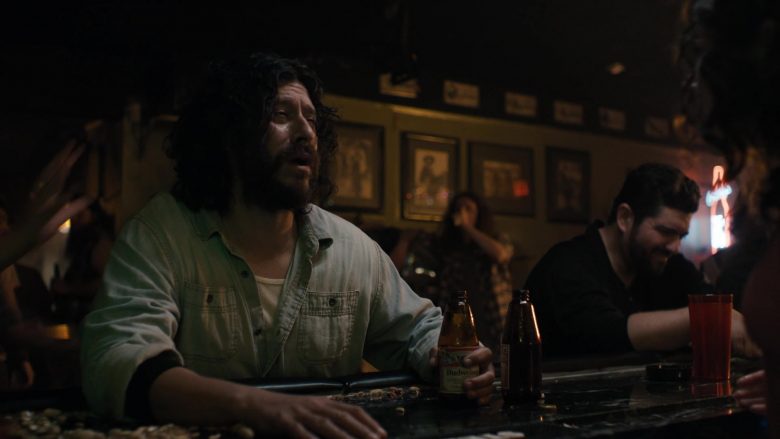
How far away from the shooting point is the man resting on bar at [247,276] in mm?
1554

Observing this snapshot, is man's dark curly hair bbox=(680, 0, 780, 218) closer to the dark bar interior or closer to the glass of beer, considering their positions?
the dark bar interior

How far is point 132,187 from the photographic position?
4102 mm

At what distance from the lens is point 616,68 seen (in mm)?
5582

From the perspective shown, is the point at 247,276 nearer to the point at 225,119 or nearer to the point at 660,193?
the point at 225,119

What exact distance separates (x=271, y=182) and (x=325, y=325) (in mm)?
392

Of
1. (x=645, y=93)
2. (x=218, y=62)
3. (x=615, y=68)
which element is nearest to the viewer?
(x=218, y=62)

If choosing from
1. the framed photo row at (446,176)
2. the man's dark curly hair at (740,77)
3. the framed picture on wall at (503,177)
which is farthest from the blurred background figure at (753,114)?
the framed picture on wall at (503,177)

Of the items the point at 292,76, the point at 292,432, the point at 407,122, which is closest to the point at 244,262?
the point at 292,76

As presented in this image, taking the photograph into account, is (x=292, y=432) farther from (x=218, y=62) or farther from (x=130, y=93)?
(x=130, y=93)

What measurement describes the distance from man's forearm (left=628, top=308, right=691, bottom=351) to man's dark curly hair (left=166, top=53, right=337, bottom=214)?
109cm

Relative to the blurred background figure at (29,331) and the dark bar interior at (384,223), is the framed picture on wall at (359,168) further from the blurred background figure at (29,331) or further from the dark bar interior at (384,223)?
the blurred background figure at (29,331)

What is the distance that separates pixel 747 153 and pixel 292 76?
1436mm

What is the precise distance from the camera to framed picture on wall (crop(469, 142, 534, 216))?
5.43m

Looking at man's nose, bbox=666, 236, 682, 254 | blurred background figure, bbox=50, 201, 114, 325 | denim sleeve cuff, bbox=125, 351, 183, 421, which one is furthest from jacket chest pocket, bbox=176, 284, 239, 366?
blurred background figure, bbox=50, 201, 114, 325
